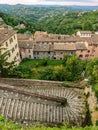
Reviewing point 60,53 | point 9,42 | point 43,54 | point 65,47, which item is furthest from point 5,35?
point 65,47

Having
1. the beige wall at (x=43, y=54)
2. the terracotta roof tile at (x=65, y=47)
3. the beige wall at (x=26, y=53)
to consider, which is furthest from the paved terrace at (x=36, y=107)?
the beige wall at (x=43, y=54)

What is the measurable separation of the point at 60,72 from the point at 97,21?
270 ft

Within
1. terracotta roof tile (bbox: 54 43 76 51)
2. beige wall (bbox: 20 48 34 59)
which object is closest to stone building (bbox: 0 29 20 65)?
beige wall (bbox: 20 48 34 59)

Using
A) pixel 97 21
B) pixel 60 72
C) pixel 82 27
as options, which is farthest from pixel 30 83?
pixel 97 21

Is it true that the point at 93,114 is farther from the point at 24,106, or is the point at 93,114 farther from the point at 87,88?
the point at 24,106

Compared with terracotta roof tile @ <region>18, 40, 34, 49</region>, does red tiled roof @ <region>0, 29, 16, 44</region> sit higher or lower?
higher

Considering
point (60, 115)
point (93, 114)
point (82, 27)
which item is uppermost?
point (60, 115)

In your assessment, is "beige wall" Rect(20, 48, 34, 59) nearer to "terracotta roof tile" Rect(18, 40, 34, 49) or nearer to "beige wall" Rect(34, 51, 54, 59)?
"terracotta roof tile" Rect(18, 40, 34, 49)

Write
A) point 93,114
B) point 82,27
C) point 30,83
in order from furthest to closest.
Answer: point 82,27
point 30,83
point 93,114

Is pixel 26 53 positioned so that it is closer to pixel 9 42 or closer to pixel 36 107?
pixel 9 42

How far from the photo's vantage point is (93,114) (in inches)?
422

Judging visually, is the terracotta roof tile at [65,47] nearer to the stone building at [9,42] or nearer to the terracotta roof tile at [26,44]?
the terracotta roof tile at [26,44]

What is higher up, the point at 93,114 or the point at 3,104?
the point at 3,104

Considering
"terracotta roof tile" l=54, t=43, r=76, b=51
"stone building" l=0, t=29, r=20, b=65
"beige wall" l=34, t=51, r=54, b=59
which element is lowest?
"beige wall" l=34, t=51, r=54, b=59
